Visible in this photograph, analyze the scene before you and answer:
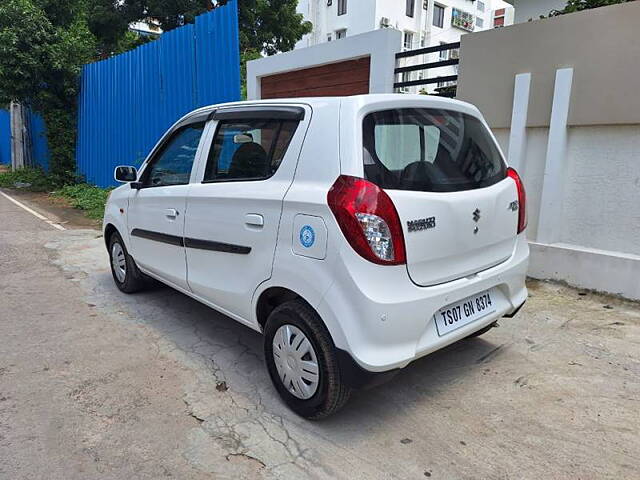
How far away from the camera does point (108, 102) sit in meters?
11.6

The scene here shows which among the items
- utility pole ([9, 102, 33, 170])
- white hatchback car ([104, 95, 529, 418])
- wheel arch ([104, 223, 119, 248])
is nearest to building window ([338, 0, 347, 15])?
utility pole ([9, 102, 33, 170])

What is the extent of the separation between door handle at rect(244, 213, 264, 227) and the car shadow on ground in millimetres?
1029

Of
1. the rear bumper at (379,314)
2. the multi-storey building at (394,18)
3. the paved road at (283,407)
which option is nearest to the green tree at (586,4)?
the paved road at (283,407)

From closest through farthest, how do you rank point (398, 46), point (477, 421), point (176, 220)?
point (477, 421) → point (176, 220) → point (398, 46)

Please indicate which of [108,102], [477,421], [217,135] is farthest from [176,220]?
[108,102]

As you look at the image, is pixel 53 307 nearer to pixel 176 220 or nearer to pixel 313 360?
→ pixel 176 220

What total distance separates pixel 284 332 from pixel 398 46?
4.35 meters

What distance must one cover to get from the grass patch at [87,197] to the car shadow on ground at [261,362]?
20.0ft

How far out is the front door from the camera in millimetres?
3455

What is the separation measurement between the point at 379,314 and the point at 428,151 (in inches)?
39.6

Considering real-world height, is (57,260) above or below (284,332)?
below

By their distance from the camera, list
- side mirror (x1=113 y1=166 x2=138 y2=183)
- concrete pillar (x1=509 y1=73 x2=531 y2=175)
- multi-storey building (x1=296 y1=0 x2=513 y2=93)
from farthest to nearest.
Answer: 1. multi-storey building (x1=296 y1=0 x2=513 y2=93)
2. concrete pillar (x1=509 y1=73 x2=531 y2=175)
3. side mirror (x1=113 y1=166 x2=138 y2=183)

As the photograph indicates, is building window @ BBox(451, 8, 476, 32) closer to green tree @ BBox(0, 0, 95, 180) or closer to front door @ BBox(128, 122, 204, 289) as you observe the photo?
green tree @ BBox(0, 0, 95, 180)

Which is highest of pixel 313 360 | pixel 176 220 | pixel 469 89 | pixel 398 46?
pixel 398 46
